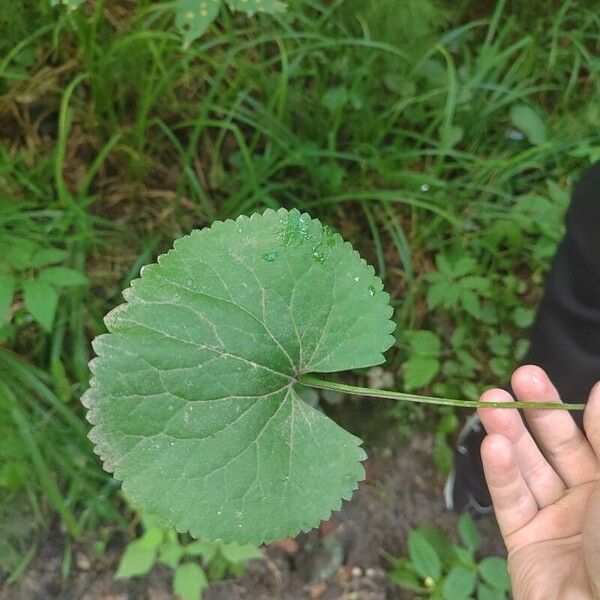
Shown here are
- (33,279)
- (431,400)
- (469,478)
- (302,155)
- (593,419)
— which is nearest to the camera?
(431,400)

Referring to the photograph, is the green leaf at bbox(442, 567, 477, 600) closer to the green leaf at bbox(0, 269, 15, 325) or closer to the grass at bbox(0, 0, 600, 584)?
the grass at bbox(0, 0, 600, 584)

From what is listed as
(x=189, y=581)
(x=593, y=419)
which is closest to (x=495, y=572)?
(x=593, y=419)

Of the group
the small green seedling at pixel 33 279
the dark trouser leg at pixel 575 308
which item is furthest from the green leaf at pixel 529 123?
the small green seedling at pixel 33 279

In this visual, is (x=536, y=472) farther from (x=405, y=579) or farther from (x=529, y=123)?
(x=529, y=123)

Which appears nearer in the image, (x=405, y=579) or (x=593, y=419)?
(x=593, y=419)

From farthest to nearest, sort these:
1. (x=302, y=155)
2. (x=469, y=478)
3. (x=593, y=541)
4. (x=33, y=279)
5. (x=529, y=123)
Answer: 1. (x=529, y=123)
2. (x=302, y=155)
3. (x=469, y=478)
4. (x=33, y=279)
5. (x=593, y=541)

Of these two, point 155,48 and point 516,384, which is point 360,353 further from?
point 155,48

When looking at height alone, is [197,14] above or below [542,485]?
above
